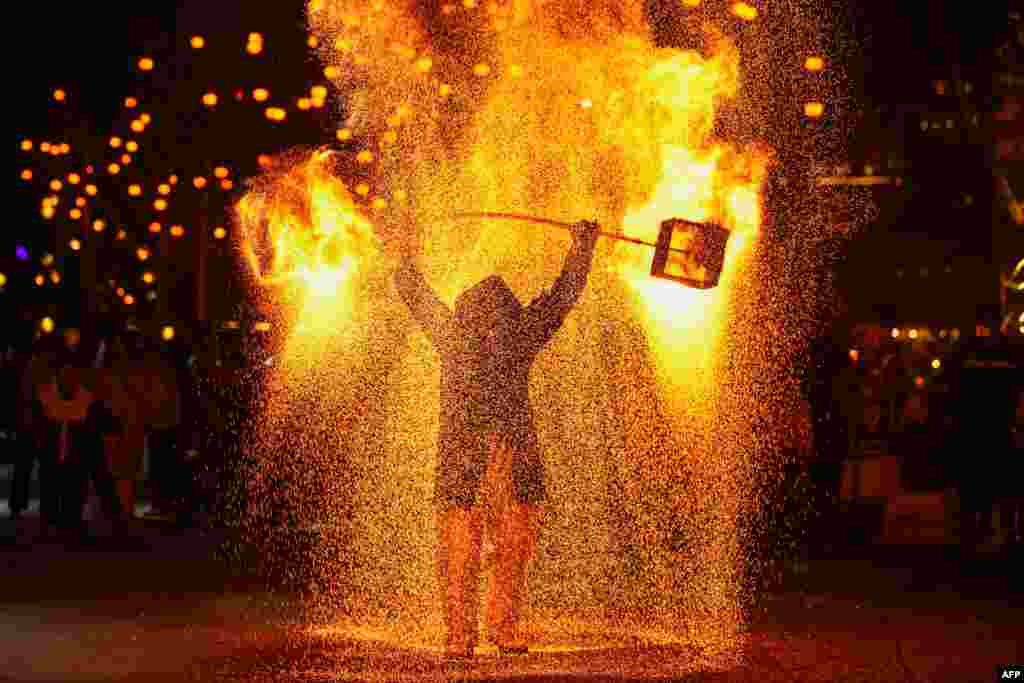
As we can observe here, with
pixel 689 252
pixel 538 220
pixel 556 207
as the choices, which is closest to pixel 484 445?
pixel 538 220

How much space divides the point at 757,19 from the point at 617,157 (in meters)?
2.94

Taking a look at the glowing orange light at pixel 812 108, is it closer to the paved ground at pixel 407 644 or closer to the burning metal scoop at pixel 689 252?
the paved ground at pixel 407 644

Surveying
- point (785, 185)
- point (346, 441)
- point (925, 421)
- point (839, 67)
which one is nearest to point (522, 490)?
point (346, 441)

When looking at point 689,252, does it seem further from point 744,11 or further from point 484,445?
point 744,11

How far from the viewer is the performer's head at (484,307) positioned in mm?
11234

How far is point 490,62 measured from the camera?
55.8ft

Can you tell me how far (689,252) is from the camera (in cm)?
1166

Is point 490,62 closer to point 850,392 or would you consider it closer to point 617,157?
point 617,157

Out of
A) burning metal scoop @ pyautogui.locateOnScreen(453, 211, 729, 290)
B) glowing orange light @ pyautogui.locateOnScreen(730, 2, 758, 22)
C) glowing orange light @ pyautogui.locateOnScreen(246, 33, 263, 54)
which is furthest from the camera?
glowing orange light @ pyautogui.locateOnScreen(246, 33, 263, 54)

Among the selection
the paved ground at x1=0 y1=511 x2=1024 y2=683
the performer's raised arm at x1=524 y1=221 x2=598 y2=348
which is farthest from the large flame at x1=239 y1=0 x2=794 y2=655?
the paved ground at x1=0 y1=511 x2=1024 y2=683

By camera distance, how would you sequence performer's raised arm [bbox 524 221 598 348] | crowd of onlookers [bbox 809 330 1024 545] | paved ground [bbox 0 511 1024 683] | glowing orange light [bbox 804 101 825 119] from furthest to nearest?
glowing orange light [bbox 804 101 825 119] → crowd of onlookers [bbox 809 330 1024 545] → performer's raised arm [bbox 524 221 598 348] → paved ground [bbox 0 511 1024 683]

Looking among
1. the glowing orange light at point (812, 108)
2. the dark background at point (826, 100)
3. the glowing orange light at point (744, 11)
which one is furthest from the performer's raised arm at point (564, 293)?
the glowing orange light at point (812, 108)

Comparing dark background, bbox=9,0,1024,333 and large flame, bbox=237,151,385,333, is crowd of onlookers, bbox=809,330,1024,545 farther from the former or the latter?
large flame, bbox=237,151,385,333

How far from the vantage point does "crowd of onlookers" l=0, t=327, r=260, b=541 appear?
19.0 m
